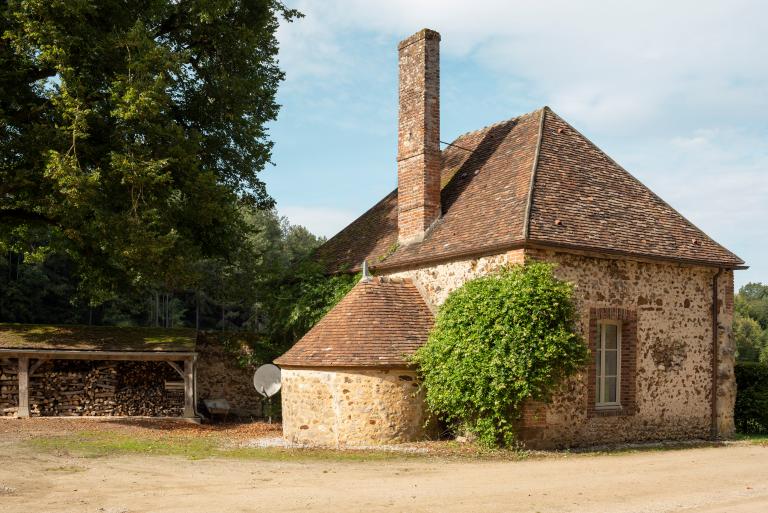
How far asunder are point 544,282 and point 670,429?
5.01 metres

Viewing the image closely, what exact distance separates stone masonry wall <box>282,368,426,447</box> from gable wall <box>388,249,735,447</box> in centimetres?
222

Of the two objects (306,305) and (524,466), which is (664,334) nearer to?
(524,466)

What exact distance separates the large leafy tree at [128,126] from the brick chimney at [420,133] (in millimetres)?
4545

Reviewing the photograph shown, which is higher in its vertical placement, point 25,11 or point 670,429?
point 25,11

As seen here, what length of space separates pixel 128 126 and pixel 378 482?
427 inches

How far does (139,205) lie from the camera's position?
55.0 ft

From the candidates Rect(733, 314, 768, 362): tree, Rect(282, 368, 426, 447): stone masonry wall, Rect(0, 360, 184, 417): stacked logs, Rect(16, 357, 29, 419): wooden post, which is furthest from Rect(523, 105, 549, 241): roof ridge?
Rect(733, 314, 768, 362): tree

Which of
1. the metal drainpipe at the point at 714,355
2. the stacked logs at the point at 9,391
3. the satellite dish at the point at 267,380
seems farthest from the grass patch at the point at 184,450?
the metal drainpipe at the point at 714,355

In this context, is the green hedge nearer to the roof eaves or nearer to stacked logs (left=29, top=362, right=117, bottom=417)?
the roof eaves

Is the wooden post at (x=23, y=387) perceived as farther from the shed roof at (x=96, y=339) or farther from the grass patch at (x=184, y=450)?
the grass patch at (x=184, y=450)

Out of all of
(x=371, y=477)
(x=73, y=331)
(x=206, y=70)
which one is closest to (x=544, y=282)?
(x=371, y=477)

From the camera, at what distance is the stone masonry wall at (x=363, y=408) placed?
45.9 feet

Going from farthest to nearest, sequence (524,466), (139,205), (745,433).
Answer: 1. (745,433)
2. (139,205)
3. (524,466)

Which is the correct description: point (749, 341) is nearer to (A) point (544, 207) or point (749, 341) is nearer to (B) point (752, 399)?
(B) point (752, 399)
